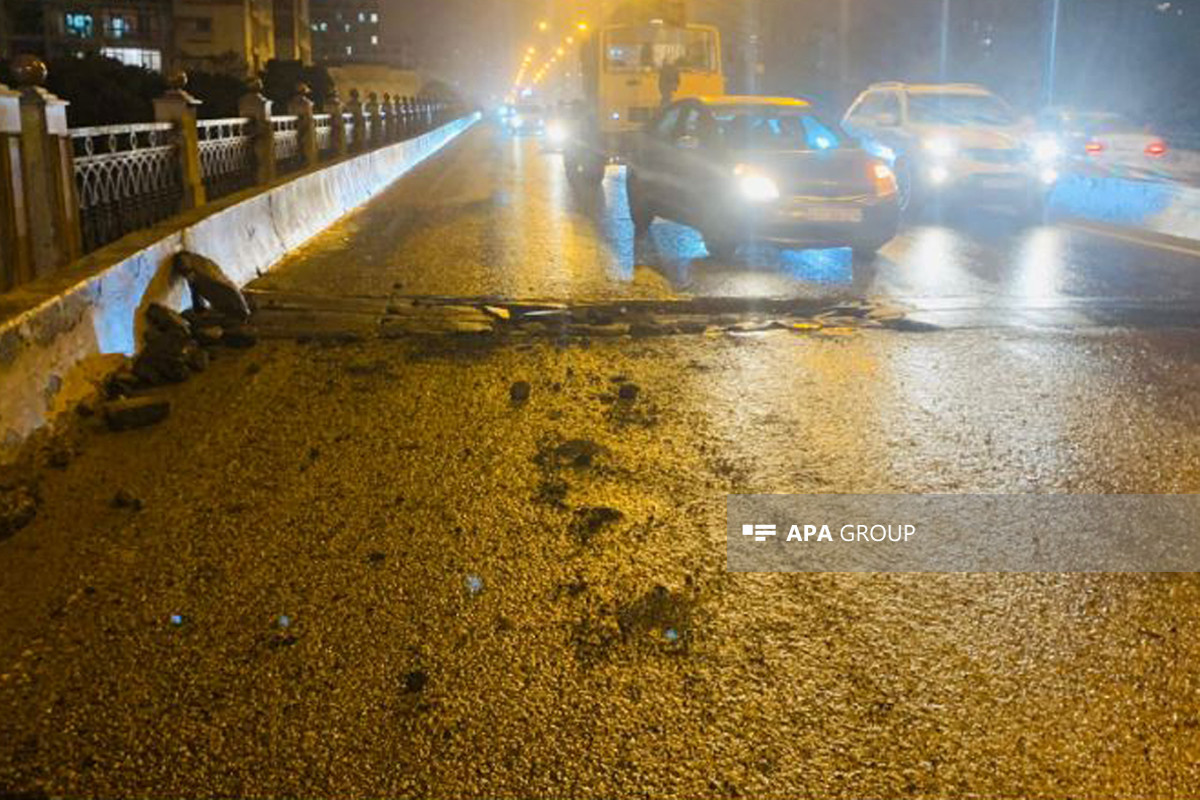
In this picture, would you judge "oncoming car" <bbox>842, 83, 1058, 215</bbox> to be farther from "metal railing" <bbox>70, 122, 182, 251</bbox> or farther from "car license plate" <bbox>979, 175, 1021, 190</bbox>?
"metal railing" <bbox>70, 122, 182, 251</bbox>

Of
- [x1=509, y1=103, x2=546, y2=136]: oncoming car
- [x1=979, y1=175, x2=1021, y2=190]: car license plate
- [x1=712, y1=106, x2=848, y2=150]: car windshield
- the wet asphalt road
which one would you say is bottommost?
the wet asphalt road

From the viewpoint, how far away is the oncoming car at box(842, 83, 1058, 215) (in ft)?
54.8

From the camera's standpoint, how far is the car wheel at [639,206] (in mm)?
14141

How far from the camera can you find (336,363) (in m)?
7.38

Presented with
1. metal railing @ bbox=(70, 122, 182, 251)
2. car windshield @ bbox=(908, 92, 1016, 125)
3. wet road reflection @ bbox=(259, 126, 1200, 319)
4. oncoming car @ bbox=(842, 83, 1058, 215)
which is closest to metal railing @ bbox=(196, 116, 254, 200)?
metal railing @ bbox=(70, 122, 182, 251)

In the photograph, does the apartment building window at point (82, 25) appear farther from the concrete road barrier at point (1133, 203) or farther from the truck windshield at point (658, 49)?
the concrete road barrier at point (1133, 203)

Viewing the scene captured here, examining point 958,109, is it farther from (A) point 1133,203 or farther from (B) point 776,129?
(B) point 776,129

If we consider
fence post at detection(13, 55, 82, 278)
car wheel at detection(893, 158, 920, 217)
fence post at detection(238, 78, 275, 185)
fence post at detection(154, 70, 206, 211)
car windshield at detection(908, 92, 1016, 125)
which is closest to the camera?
fence post at detection(13, 55, 82, 278)

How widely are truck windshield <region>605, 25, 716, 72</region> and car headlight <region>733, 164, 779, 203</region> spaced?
11871 millimetres

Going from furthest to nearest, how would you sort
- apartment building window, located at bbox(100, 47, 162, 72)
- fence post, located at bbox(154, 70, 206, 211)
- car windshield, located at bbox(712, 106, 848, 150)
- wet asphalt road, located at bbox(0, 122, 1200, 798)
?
apartment building window, located at bbox(100, 47, 162, 72), car windshield, located at bbox(712, 106, 848, 150), fence post, located at bbox(154, 70, 206, 211), wet asphalt road, located at bbox(0, 122, 1200, 798)

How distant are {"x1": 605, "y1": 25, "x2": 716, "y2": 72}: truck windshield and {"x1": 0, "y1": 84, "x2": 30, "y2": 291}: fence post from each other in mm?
16944

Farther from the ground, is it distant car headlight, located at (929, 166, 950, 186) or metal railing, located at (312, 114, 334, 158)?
metal railing, located at (312, 114, 334, 158)

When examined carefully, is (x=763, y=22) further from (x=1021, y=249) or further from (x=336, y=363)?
(x=336, y=363)

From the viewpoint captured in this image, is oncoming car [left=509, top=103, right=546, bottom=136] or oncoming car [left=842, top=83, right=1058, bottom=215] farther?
oncoming car [left=509, top=103, right=546, bottom=136]
